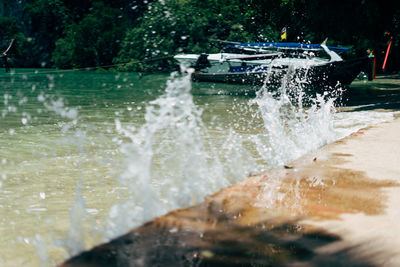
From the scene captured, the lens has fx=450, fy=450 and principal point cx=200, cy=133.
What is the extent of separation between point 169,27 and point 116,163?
117 feet

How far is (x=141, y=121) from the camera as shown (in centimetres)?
1200

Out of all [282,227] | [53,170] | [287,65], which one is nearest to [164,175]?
[53,170]

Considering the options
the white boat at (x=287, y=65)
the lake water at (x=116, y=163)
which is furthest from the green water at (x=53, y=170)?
the white boat at (x=287, y=65)

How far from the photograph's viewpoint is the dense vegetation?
55.1ft

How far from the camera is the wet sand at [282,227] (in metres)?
2.46

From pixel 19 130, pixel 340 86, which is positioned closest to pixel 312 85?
pixel 340 86

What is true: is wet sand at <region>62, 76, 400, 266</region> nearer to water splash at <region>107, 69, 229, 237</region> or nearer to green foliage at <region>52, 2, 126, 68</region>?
water splash at <region>107, 69, 229, 237</region>

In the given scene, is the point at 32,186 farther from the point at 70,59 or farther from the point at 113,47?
the point at 70,59

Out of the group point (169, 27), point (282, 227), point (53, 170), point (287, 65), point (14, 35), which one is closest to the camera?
point (282, 227)

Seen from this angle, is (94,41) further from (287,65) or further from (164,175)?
(164,175)

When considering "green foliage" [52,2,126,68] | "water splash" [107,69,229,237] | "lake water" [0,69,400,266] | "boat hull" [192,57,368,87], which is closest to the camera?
"water splash" [107,69,229,237]

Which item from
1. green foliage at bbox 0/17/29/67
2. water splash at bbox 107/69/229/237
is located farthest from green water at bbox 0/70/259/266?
green foliage at bbox 0/17/29/67

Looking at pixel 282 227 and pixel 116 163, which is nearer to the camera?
pixel 282 227

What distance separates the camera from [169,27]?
135 feet
